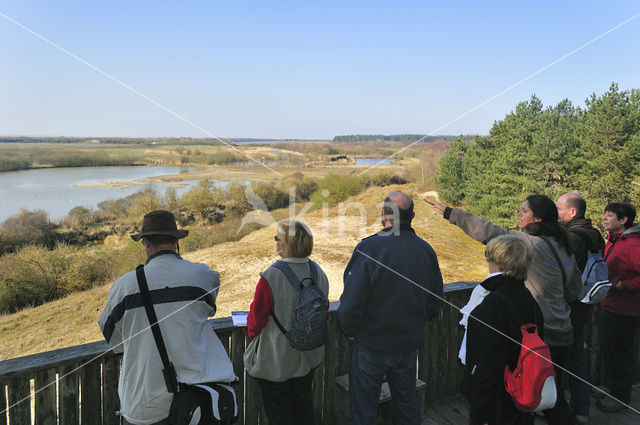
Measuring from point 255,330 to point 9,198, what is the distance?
40436 millimetres

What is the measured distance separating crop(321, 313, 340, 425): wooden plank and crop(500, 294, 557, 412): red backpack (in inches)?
48.8

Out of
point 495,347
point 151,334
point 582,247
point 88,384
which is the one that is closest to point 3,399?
point 88,384

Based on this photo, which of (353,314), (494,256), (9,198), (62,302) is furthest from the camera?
(62,302)

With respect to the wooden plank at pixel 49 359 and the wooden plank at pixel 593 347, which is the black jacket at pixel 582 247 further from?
the wooden plank at pixel 49 359

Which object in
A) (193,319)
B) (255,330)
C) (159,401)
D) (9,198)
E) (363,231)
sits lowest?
(363,231)

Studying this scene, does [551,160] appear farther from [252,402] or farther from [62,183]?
[252,402]

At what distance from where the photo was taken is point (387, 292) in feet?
7.92

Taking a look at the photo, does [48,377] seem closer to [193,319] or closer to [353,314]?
[193,319]

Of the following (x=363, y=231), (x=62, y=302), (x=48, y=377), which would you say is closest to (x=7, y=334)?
(x=62, y=302)

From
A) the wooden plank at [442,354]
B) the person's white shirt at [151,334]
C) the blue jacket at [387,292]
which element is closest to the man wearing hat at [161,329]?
the person's white shirt at [151,334]

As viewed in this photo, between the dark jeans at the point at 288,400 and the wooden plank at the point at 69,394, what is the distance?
94cm

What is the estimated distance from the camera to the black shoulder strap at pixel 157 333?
184 cm

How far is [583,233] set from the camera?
10.2 ft

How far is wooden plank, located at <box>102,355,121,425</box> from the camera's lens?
6.99 ft
